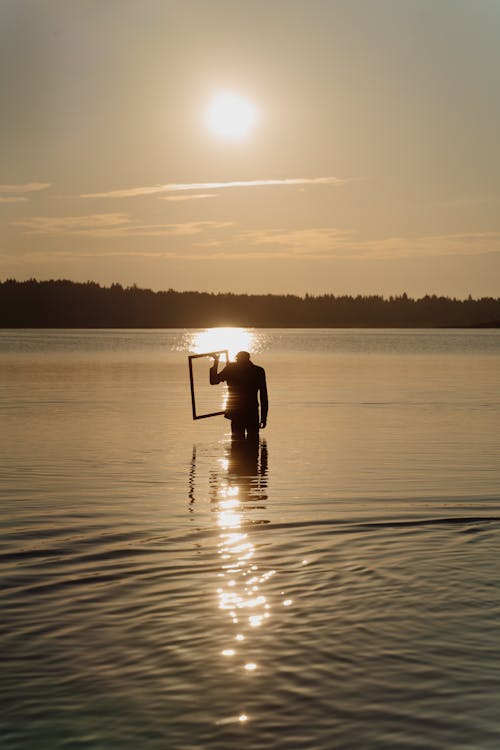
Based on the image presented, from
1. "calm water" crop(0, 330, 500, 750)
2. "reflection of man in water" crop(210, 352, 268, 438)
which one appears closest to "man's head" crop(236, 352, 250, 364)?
"reflection of man in water" crop(210, 352, 268, 438)

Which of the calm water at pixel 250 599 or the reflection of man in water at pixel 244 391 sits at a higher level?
the reflection of man in water at pixel 244 391

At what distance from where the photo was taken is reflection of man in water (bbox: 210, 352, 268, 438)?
20312mm

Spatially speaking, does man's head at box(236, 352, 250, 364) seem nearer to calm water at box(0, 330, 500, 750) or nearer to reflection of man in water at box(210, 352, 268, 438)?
reflection of man in water at box(210, 352, 268, 438)

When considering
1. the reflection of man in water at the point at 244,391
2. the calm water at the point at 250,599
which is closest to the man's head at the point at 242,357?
the reflection of man in water at the point at 244,391

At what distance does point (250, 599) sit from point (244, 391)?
39.2 ft

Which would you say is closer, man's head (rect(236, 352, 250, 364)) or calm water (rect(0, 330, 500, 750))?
calm water (rect(0, 330, 500, 750))

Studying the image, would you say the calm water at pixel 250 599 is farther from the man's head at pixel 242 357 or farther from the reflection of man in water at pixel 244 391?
the man's head at pixel 242 357

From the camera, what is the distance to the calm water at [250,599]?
19.9 ft

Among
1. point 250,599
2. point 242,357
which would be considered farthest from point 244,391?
point 250,599

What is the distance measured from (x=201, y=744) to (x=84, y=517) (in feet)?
24.2

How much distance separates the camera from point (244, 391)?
67.1 ft

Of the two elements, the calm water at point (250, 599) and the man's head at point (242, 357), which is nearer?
the calm water at point (250, 599)

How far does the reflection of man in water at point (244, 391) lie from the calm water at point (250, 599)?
0.92 metres

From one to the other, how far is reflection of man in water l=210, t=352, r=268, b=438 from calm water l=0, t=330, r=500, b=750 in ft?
3.02
